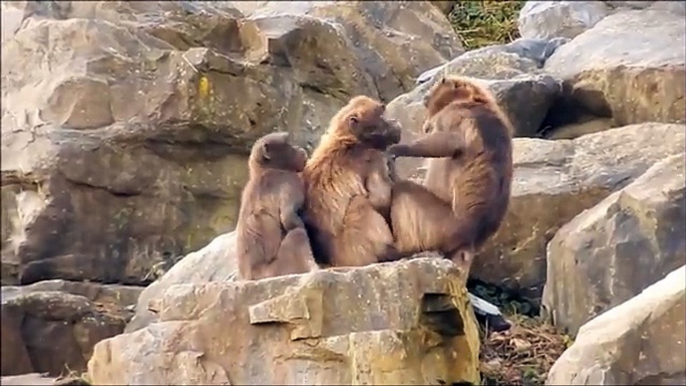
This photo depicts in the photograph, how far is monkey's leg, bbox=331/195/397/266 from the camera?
29.0 feet

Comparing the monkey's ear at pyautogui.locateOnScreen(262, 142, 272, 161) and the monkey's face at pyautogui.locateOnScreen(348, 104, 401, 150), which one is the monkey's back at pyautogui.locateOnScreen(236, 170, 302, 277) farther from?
the monkey's face at pyautogui.locateOnScreen(348, 104, 401, 150)

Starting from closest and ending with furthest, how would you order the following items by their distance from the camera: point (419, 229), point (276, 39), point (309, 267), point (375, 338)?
point (375, 338)
point (309, 267)
point (419, 229)
point (276, 39)

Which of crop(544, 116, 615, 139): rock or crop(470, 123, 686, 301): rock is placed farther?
crop(544, 116, 615, 139): rock

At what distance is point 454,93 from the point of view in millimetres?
10000

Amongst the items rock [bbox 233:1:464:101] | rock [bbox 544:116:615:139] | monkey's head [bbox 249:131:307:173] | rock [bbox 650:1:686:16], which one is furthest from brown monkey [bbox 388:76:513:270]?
rock [bbox 650:1:686:16]

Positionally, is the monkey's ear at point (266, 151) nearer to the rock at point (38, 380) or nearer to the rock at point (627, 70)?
the rock at point (38, 380)

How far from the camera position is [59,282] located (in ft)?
37.1

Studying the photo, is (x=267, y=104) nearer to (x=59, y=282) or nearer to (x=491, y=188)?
(x=59, y=282)

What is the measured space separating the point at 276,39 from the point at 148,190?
241cm

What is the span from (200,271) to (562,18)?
937cm

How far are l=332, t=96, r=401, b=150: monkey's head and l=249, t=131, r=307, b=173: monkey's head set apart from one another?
0.33 metres

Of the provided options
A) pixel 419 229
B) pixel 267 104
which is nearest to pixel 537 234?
pixel 419 229

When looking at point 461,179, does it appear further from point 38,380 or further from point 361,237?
point 38,380

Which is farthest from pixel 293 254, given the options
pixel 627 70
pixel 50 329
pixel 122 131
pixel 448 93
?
pixel 627 70
